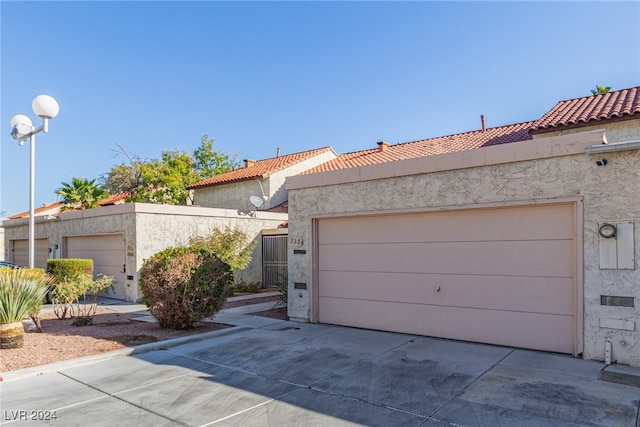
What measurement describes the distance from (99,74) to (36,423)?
14168 millimetres

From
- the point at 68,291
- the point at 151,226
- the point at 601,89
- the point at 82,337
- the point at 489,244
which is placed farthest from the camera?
the point at 601,89

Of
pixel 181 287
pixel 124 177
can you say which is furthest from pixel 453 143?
pixel 124 177

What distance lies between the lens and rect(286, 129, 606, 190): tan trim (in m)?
6.63

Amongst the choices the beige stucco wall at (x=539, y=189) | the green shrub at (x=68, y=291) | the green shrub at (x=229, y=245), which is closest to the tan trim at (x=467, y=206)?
the beige stucco wall at (x=539, y=189)

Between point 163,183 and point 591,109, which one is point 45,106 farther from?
point 163,183

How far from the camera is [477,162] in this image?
7.58 meters

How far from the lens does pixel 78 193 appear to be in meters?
24.8

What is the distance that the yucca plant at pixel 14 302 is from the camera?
7066mm

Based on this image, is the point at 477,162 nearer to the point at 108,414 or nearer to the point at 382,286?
the point at 382,286

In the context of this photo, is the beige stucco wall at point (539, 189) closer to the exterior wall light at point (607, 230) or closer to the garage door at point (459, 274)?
the exterior wall light at point (607, 230)

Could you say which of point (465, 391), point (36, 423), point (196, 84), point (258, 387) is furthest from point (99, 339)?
point (196, 84)

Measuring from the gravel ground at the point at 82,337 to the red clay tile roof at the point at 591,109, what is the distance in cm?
929

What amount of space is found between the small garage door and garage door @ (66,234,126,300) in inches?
155

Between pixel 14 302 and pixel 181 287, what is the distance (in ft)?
9.43
